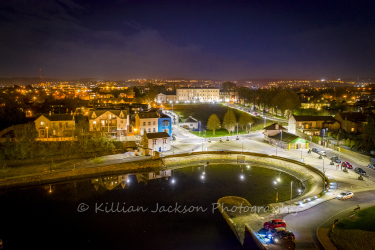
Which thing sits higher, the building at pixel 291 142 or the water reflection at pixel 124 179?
the building at pixel 291 142

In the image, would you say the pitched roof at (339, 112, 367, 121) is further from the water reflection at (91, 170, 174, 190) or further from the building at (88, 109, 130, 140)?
the building at (88, 109, 130, 140)

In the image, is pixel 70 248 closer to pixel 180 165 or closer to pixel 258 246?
pixel 258 246

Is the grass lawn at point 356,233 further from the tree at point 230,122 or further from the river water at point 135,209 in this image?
the tree at point 230,122

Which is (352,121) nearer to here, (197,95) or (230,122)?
(230,122)

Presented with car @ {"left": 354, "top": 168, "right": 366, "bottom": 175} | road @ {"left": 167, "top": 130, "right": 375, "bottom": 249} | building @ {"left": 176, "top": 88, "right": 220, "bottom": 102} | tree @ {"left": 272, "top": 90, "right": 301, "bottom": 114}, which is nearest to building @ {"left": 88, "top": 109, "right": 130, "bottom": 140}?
road @ {"left": 167, "top": 130, "right": 375, "bottom": 249}

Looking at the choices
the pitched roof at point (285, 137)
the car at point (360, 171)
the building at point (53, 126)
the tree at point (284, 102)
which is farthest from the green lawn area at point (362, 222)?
the tree at point (284, 102)

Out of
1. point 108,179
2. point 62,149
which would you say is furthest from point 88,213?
point 62,149
